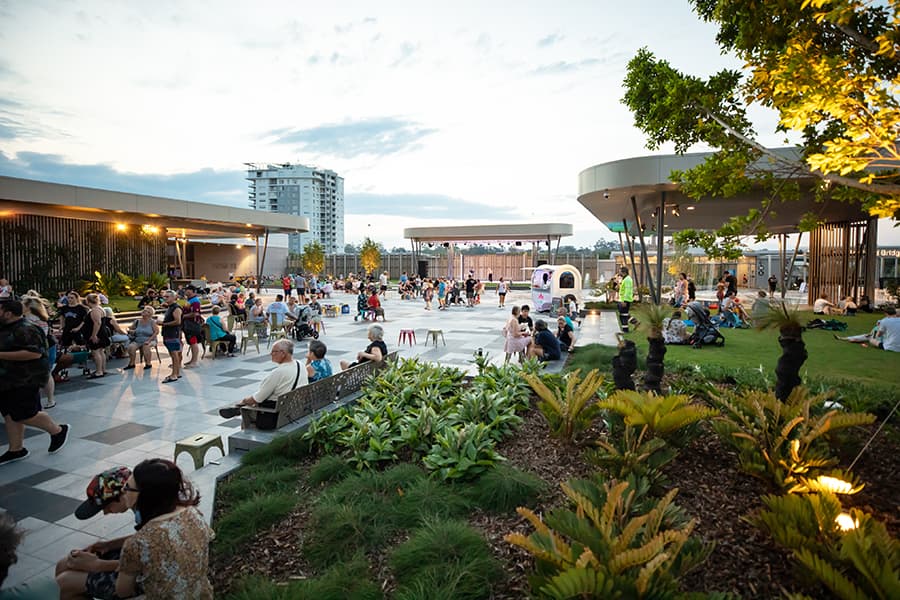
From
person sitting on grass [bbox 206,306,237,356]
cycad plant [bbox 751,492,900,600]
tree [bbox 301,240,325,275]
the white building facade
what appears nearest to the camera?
cycad plant [bbox 751,492,900,600]

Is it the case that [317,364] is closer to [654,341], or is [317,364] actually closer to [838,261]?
[654,341]

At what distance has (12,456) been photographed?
4957 millimetres

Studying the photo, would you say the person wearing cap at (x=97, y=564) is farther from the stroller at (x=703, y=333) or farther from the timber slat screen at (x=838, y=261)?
the timber slat screen at (x=838, y=261)

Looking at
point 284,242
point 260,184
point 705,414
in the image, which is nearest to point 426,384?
point 705,414

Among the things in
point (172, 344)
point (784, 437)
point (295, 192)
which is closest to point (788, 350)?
point (784, 437)

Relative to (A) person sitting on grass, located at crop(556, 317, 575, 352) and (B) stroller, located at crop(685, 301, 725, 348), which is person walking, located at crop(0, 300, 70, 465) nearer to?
(A) person sitting on grass, located at crop(556, 317, 575, 352)

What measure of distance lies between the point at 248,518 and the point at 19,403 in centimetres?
336

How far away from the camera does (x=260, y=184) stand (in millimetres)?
139500

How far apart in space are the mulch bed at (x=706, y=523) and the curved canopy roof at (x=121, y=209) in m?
21.0

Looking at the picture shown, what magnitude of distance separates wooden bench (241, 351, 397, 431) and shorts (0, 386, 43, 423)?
83.1 inches

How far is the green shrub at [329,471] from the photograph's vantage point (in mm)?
4176

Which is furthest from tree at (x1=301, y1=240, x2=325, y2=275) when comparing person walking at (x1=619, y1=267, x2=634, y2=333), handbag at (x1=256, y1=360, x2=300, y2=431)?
handbag at (x1=256, y1=360, x2=300, y2=431)

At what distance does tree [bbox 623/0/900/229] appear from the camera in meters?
4.07

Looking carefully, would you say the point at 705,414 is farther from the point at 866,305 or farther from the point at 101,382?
the point at 866,305
